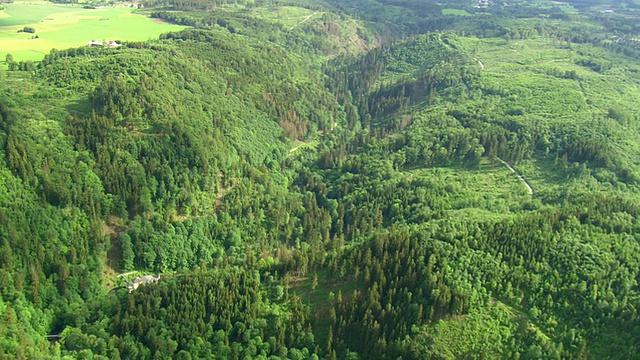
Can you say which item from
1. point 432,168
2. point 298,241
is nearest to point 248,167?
point 298,241

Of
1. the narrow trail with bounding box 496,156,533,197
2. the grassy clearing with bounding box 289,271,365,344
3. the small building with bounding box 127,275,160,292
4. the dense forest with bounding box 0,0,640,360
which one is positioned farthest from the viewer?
the narrow trail with bounding box 496,156,533,197

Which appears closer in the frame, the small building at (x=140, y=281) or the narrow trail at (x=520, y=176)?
the small building at (x=140, y=281)

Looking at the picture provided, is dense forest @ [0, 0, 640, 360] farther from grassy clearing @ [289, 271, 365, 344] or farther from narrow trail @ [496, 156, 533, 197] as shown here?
narrow trail @ [496, 156, 533, 197]

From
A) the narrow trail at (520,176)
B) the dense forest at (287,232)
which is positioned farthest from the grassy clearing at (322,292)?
the narrow trail at (520,176)

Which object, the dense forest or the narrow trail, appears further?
the narrow trail

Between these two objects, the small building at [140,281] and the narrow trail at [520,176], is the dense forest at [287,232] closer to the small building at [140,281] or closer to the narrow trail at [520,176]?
the narrow trail at [520,176]

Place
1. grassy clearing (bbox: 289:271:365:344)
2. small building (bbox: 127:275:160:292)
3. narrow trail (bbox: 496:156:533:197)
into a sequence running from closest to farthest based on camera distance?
grassy clearing (bbox: 289:271:365:344) → small building (bbox: 127:275:160:292) → narrow trail (bbox: 496:156:533:197)

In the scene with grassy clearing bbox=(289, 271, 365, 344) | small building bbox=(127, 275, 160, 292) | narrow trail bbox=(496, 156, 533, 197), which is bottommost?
small building bbox=(127, 275, 160, 292)

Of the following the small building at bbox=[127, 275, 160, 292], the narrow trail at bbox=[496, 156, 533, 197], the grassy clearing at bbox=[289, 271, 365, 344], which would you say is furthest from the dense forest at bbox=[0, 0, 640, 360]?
the small building at bbox=[127, 275, 160, 292]
